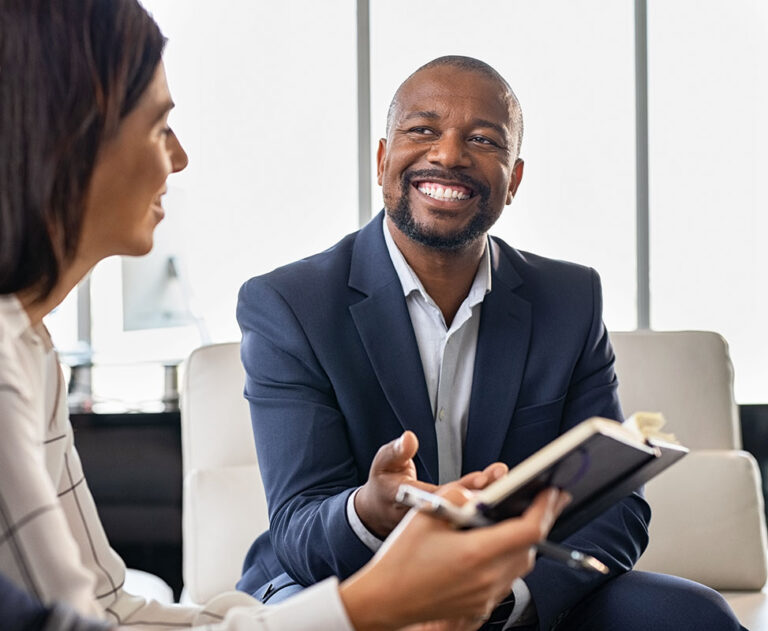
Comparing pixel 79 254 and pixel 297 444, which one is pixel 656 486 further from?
pixel 79 254

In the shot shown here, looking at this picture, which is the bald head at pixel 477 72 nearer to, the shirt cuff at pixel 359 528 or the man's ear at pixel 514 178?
the man's ear at pixel 514 178

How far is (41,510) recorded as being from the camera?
83 cm

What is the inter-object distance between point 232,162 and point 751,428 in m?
2.28

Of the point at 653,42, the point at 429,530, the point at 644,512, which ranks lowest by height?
the point at 644,512

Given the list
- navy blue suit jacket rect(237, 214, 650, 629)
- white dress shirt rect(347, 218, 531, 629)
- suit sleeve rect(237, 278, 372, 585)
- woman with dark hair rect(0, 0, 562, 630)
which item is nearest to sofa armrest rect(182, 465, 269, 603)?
navy blue suit jacket rect(237, 214, 650, 629)

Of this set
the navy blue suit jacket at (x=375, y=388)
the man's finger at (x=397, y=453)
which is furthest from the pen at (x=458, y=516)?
the navy blue suit jacket at (x=375, y=388)

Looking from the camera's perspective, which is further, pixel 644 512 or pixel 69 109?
pixel 644 512

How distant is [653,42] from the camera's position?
392 centimetres

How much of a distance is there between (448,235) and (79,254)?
103 cm

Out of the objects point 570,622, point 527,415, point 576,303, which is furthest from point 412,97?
point 570,622

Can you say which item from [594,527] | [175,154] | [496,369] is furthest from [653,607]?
[175,154]

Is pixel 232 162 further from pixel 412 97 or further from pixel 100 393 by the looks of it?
pixel 412 97

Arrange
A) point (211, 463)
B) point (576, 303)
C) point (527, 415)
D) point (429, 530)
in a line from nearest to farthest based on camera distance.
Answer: point (429, 530)
point (527, 415)
point (576, 303)
point (211, 463)

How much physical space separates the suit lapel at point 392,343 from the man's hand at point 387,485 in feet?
0.93
